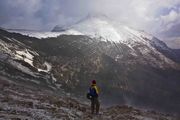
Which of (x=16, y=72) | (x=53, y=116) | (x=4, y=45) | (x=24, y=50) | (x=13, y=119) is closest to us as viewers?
(x=13, y=119)

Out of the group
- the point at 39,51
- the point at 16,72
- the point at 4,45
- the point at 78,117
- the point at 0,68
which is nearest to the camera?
the point at 78,117

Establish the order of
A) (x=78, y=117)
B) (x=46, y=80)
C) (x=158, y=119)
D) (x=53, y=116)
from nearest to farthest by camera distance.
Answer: (x=53, y=116) → (x=78, y=117) → (x=158, y=119) → (x=46, y=80)

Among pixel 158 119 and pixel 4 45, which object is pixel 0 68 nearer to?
pixel 4 45

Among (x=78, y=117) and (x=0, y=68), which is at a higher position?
(x=0, y=68)

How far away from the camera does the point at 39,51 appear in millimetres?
199500

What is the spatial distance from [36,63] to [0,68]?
164 feet

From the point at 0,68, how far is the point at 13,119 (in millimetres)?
91470

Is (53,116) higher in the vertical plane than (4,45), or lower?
lower

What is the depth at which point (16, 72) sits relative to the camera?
124375 millimetres

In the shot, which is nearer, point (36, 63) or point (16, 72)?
point (16, 72)

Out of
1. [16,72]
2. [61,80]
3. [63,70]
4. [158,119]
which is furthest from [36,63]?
[158,119]

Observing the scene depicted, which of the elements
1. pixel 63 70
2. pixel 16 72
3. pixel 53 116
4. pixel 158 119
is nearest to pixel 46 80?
pixel 16 72

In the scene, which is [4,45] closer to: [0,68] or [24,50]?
[24,50]

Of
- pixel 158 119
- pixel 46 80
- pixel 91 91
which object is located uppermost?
pixel 46 80
